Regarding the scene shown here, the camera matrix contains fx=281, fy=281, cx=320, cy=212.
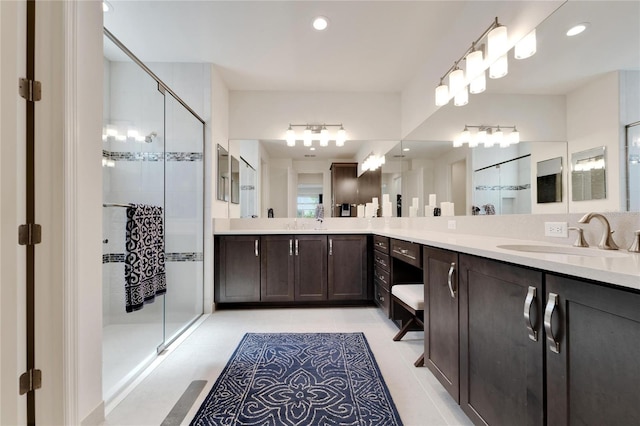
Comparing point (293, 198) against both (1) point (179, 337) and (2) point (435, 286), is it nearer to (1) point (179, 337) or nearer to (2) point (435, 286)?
(1) point (179, 337)

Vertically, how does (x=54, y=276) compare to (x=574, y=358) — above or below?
above

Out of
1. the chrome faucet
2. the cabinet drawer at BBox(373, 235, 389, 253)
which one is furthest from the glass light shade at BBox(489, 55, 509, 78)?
the cabinet drawer at BBox(373, 235, 389, 253)

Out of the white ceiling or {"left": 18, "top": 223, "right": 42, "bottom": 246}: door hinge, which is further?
the white ceiling

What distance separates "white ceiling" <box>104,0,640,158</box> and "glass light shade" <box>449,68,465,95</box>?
0.23 m

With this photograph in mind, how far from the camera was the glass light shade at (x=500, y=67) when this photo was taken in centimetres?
185

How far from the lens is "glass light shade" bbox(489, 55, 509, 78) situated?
185 centimetres

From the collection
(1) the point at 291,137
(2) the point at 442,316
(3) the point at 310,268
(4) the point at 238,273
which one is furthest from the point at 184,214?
(2) the point at 442,316

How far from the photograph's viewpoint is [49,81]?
1245 millimetres

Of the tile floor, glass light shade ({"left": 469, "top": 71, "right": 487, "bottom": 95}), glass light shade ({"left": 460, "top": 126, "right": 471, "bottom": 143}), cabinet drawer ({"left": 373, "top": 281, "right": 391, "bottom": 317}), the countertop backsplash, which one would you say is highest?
glass light shade ({"left": 469, "top": 71, "right": 487, "bottom": 95})

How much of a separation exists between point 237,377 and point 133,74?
3.10 metres

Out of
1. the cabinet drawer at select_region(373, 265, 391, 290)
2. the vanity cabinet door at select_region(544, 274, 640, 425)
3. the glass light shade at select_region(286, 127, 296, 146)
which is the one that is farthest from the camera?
the glass light shade at select_region(286, 127, 296, 146)

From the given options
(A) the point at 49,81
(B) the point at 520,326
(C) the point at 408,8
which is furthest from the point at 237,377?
(C) the point at 408,8

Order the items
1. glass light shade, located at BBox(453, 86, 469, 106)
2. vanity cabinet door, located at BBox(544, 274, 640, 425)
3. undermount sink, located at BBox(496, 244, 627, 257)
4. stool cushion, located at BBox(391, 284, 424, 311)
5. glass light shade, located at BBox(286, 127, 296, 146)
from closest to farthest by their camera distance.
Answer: vanity cabinet door, located at BBox(544, 274, 640, 425) → undermount sink, located at BBox(496, 244, 627, 257) → stool cushion, located at BBox(391, 284, 424, 311) → glass light shade, located at BBox(453, 86, 469, 106) → glass light shade, located at BBox(286, 127, 296, 146)

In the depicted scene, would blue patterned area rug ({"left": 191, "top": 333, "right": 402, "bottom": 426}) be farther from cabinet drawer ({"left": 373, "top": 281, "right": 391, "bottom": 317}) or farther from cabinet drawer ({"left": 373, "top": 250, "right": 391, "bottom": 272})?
cabinet drawer ({"left": 373, "top": 250, "right": 391, "bottom": 272})
